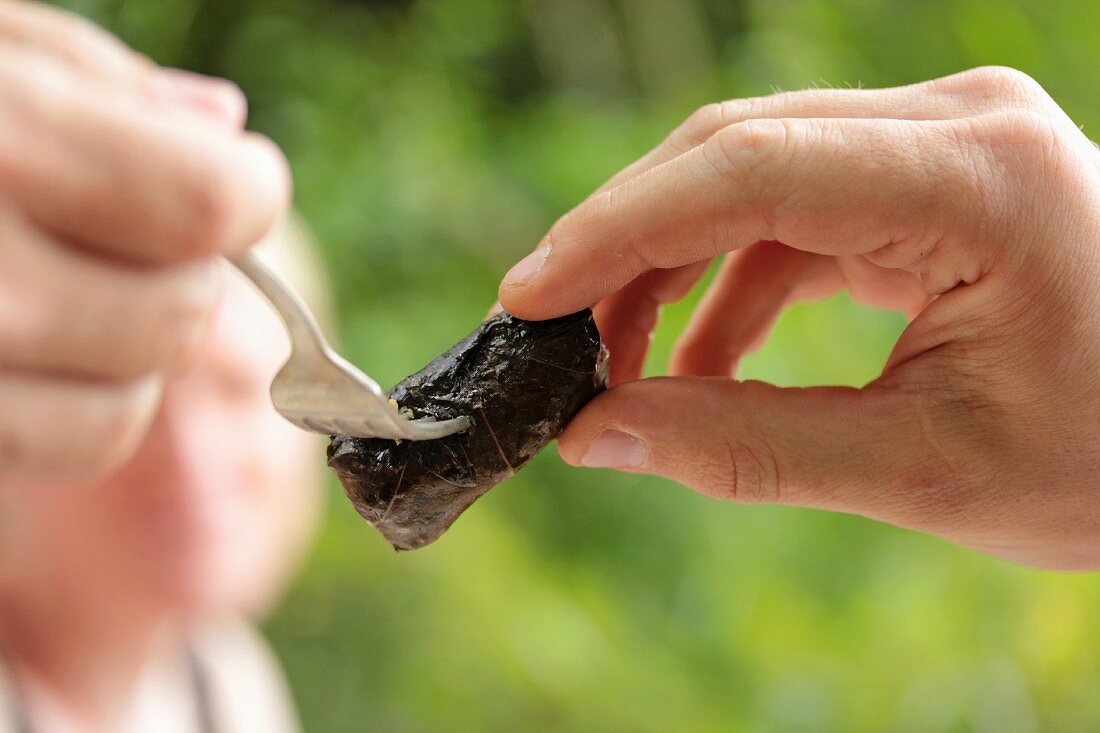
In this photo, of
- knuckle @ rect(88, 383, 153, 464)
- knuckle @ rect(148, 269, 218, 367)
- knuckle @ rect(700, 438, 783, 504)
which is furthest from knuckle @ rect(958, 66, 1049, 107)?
knuckle @ rect(88, 383, 153, 464)

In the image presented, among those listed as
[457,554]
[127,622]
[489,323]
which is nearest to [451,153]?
[457,554]

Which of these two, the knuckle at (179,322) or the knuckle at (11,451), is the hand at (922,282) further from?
the knuckle at (11,451)

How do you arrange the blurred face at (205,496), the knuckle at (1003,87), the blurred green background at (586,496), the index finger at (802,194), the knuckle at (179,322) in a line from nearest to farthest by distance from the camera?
the index finger at (802,194)
the knuckle at (1003,87)
the knuckle at (179,322)
the blurred face at (205,496)
the blurred green background at (586,496)

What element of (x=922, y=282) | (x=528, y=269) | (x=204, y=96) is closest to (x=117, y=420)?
(x=204, y=96)

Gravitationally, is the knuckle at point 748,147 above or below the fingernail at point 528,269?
above

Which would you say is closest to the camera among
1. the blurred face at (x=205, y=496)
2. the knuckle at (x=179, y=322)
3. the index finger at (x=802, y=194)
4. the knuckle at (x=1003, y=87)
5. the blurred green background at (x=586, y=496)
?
the index finger at (x=802, y=194)

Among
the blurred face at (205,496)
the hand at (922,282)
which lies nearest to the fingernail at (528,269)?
the hand at (922,282)

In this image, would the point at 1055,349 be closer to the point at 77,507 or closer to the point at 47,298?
the point at 47,298

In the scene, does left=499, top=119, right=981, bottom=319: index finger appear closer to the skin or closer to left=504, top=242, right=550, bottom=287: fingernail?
left=504, top=242, right=550, bottom=287: fingernail
